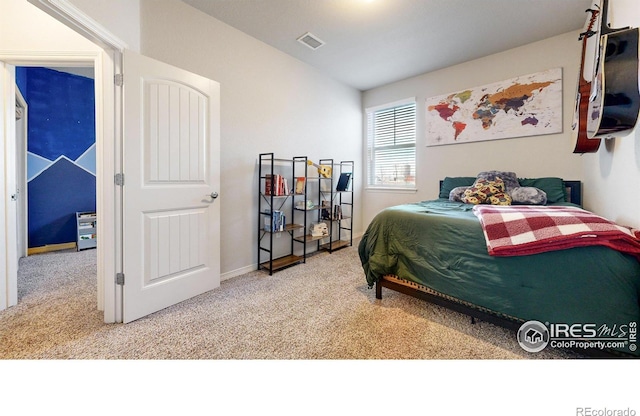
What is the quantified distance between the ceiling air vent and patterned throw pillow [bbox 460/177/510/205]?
2321mm

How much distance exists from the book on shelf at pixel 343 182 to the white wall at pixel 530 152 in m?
0.80

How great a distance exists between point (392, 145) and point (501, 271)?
3017 millimetres

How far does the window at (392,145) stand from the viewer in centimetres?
394

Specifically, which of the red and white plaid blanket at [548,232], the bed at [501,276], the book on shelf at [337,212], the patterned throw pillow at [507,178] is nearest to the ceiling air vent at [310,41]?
the book on shelf at [337,212]

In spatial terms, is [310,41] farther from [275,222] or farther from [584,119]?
[584,119]

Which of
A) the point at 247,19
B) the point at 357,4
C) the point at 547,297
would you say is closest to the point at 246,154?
the point at 247,19

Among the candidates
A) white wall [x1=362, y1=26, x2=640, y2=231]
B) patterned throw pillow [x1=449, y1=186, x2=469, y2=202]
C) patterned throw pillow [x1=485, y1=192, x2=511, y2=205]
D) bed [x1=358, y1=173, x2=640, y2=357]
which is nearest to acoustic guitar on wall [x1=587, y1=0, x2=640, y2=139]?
white wall [x1=362, y1=26, x2=640, y2=231]

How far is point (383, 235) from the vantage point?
2.05m

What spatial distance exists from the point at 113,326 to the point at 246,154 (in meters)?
1.81

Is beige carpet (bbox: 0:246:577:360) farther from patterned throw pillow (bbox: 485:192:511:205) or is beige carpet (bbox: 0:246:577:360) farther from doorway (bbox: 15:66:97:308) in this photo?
doorway (bbox: 15:66:97:308)

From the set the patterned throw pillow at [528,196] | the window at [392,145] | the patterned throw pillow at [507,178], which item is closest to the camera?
the patterned throw pillow at [528,196]

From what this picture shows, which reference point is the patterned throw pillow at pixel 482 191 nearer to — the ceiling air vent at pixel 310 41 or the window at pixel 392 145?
the window at pixel 392 145

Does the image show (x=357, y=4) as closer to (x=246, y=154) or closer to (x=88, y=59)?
(x=246, y=154)

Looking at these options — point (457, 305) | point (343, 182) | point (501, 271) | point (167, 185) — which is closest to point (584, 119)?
point (501, 271)
